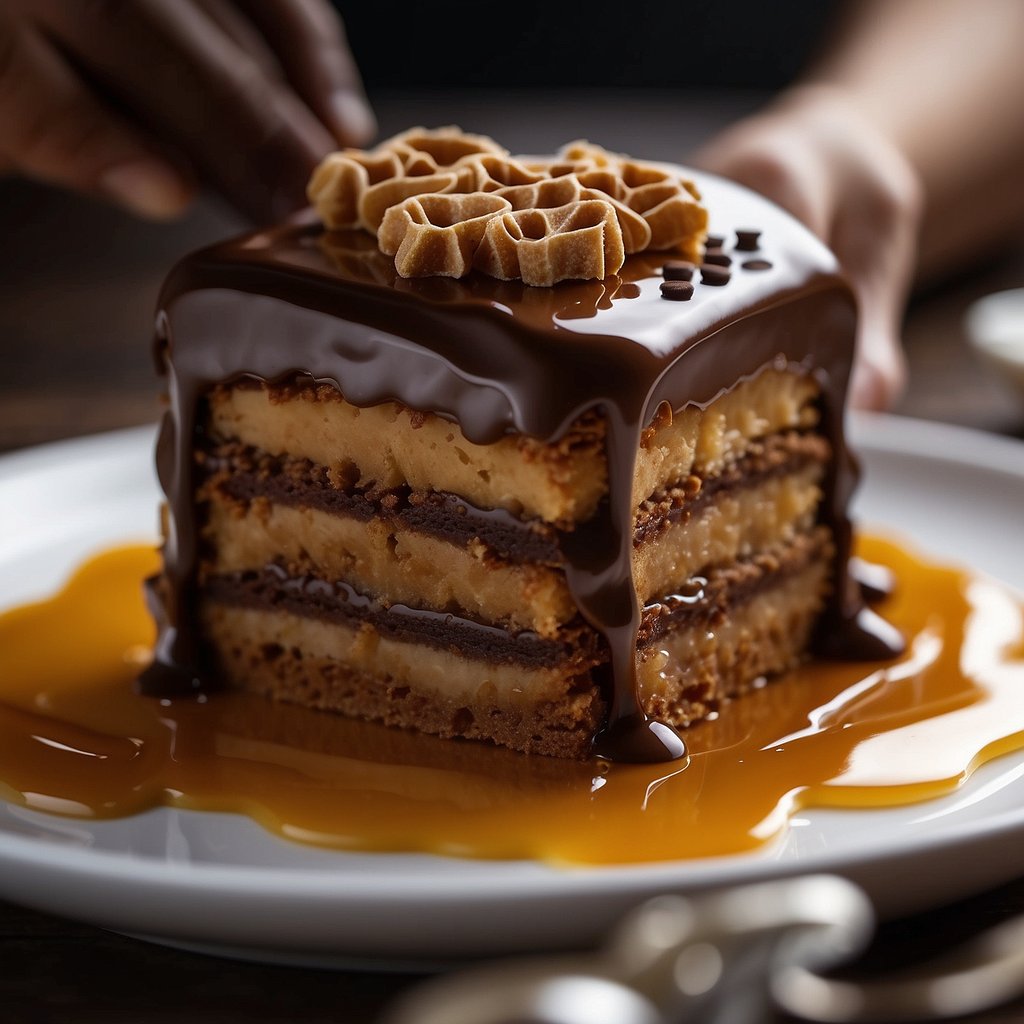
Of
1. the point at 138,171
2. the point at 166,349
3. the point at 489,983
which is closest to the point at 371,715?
the point at 166,349

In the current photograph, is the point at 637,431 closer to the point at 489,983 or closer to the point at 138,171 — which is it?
the point at 489,983

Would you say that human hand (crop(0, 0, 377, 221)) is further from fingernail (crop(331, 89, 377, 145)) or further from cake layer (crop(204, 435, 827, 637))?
cake layer (crop(204, 435, 827, 637))

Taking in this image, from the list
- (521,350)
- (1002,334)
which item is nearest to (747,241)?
(521,350)

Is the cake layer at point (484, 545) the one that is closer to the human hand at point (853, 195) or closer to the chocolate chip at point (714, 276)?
the chocolate chip at point (714, 276)

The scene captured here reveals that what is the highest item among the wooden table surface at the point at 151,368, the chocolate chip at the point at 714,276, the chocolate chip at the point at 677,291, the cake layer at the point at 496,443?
the chocolate chip at the point at 677,291

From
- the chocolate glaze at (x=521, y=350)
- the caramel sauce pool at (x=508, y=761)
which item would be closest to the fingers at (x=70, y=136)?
the chocolate glaze at (x=521, y=350)

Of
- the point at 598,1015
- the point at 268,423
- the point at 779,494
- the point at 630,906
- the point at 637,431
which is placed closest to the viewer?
the point at 598,1015

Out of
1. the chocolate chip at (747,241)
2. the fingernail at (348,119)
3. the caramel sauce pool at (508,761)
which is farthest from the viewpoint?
the fingernail at (348,119)
